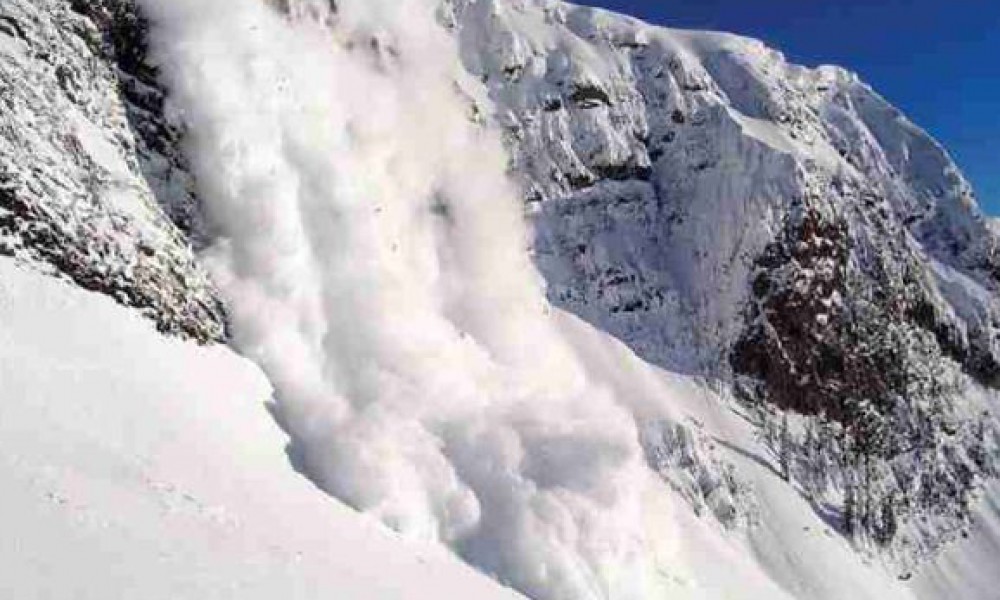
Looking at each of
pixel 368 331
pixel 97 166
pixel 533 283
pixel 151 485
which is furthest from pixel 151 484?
pixel 533 283

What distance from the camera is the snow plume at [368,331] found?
106 ft

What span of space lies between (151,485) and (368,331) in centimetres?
1286

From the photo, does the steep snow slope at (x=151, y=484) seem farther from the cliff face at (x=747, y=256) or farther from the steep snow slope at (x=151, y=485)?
the cliff face at (x=747, y=256)

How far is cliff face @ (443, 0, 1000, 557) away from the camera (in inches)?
2955

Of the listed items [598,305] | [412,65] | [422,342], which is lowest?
[422,342]

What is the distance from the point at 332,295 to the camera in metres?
35.3

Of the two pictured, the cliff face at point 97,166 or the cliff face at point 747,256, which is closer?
the cliff face at point 97,166

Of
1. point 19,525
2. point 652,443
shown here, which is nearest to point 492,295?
point 652,443

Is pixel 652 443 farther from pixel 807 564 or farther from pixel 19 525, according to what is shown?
pixel 19 525

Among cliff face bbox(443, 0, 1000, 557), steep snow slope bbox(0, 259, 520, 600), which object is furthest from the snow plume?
cliff face bbox(443, 0, 1000, 557)

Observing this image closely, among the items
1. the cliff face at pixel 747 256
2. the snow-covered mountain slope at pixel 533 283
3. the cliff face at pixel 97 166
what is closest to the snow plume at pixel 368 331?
the snow-covered mountain slope at pixel 533 283

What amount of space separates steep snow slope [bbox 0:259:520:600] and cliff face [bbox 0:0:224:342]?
917 millimetres

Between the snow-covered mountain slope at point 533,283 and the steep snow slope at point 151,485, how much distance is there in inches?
11.1

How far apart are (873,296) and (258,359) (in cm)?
6382
